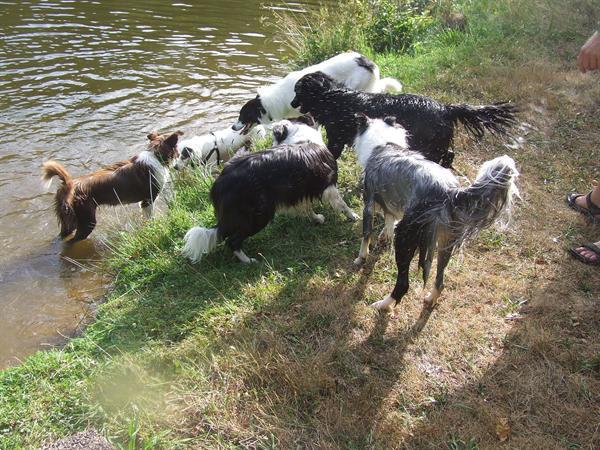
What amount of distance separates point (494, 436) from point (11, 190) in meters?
5.89

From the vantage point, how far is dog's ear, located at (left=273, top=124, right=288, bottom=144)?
4.52 meters

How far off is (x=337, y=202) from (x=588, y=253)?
2.11m

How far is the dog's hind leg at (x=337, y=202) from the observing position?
440cm

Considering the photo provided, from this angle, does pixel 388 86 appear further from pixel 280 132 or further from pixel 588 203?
pixel 588 203

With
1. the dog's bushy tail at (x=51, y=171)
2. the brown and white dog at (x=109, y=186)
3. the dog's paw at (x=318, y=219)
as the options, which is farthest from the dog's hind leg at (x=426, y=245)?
the dog's bushy tail at (x=51, y=171)

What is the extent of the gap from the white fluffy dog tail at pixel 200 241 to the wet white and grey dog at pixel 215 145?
205 cm

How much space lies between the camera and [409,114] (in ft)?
14.8

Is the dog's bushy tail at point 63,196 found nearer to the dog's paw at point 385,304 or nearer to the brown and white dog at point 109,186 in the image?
the brown and white dog at point 109,186

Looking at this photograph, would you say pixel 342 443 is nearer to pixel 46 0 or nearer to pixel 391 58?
pixel 391 58

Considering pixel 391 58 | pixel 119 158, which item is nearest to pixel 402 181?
pixel 119 158

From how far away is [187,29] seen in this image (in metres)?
11.3

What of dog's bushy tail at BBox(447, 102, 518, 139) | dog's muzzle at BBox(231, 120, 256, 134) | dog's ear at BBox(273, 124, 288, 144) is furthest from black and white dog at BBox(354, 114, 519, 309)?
dog's muzzle at BBox(231, 120, 256, 134)

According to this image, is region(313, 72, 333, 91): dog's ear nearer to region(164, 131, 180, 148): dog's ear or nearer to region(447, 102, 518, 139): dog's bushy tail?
region(447, 102, 518, 139): dog's bushy tail

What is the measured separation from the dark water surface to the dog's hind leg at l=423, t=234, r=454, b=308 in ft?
9.47
